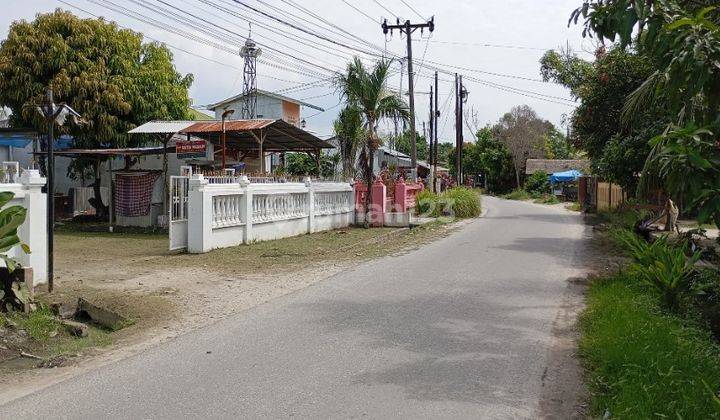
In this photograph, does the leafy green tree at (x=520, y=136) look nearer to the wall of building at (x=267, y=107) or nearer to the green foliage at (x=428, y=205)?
the wall of building at (x=267, y=107)

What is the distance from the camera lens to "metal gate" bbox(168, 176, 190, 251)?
13.4 metres

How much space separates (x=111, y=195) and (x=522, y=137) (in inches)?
1870

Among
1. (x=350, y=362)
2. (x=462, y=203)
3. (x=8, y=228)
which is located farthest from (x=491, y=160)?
(x=350, y=362)

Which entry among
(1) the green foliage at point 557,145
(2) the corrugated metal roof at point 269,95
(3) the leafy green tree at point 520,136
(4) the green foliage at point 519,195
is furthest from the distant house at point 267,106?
(1) the green foliage at point 557,145

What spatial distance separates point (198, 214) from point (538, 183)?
4743 centimetres

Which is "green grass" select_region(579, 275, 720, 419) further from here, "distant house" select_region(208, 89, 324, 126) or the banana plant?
"distant house" select_region(208, 89, 324, 126)

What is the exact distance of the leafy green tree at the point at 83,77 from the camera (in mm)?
20953

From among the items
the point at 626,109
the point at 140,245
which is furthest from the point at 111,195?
the point at 626,109

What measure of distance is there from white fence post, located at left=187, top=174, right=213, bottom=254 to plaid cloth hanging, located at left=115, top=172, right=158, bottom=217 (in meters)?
7.40

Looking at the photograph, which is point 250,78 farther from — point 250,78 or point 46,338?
point 46,338

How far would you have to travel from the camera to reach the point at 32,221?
29.5ft

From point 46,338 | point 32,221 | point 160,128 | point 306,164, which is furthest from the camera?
point 306,164

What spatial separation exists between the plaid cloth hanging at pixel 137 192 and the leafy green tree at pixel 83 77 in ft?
7.08

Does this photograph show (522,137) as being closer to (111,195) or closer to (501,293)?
(111,195)
